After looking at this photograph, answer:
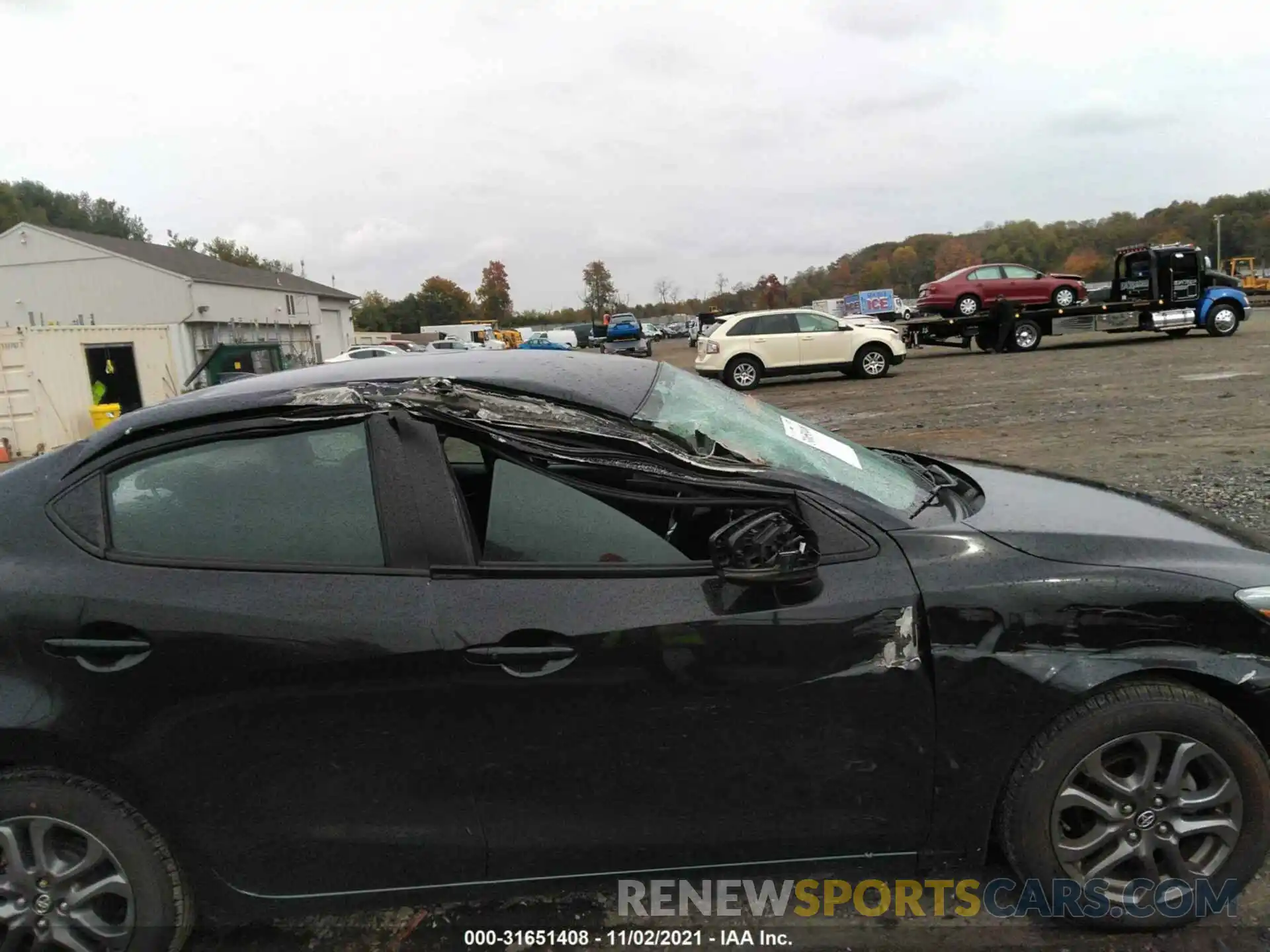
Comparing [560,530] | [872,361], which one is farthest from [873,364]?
[560,530]

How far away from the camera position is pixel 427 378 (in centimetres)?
239

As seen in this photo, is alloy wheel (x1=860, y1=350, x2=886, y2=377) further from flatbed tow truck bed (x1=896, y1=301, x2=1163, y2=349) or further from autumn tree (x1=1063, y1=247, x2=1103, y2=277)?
autumn tree (x1=1063, y1=247, x2=1103, y2=277)

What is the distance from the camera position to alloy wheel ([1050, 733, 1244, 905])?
7.00ft

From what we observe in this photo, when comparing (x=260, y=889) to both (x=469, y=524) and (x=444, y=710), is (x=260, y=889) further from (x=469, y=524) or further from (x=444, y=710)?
(x=469, y=524)

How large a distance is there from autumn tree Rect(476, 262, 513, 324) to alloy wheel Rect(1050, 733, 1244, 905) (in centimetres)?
10599

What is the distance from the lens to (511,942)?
93.0 inches

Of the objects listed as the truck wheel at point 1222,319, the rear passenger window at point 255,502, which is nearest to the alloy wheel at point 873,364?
the truck wheel at point 1222,319

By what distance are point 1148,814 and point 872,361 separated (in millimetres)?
18414

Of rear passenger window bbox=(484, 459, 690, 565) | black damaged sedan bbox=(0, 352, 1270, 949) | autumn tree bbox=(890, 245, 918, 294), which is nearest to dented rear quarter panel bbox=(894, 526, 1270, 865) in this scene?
black damaged sedan bbox=(0, 352, 1270, 949)

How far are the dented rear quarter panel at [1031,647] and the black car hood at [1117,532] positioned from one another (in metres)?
0.06

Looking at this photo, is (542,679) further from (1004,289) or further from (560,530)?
(1004,289)

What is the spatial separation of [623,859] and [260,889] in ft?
3.21

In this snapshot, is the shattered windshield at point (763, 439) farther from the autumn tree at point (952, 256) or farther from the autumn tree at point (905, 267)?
the autumn tree at point (905, 267)

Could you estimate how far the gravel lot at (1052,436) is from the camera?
7.65 ft
